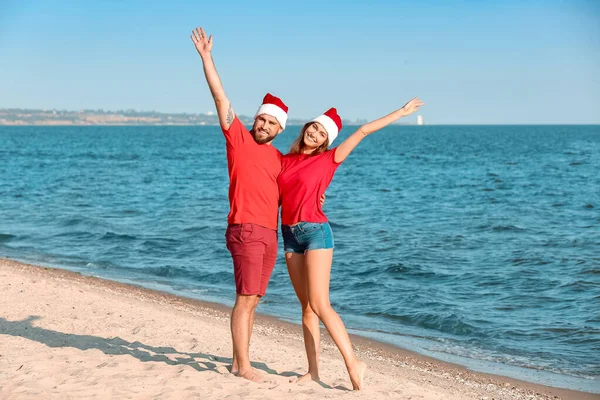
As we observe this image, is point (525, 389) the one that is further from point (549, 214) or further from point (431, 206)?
point (431, 206)

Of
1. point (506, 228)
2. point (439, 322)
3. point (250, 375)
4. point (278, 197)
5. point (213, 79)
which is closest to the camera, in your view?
point (213, 79)

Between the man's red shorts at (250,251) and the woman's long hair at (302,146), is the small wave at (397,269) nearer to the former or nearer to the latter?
the man's red shorts at (250,251)

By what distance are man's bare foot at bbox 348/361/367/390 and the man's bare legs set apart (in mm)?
755

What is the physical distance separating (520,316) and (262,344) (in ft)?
14.8

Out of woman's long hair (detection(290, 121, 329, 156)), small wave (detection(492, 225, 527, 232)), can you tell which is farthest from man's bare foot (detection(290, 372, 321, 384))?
small wave (detection(492, 225, 527, 232))

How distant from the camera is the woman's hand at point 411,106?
5.76m

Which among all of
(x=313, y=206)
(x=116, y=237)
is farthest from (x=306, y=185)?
(x=116, y=237)

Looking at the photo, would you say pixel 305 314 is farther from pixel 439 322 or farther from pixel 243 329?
pixel 439 322

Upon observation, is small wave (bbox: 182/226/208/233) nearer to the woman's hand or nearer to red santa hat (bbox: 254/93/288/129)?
red santa hat (bbox: 254/93/288/129)

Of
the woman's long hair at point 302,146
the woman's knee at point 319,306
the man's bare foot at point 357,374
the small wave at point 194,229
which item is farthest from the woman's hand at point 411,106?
the small wave at point 194,229

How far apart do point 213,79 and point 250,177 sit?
78 cm

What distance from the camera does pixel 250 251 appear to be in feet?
18.5

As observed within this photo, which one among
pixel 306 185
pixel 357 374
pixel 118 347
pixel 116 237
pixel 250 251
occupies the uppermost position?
pixel 306 185

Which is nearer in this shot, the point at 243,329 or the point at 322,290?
the point at 322,290
